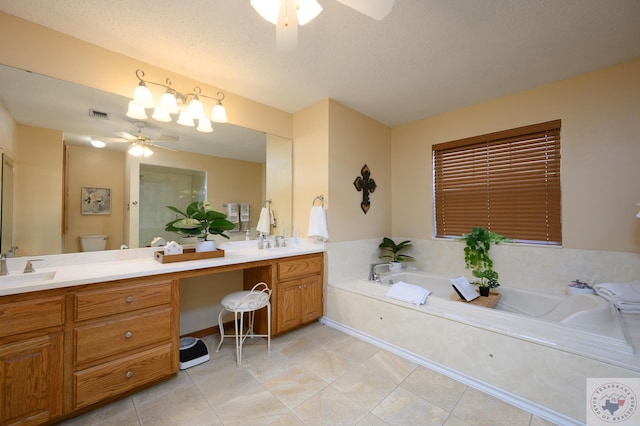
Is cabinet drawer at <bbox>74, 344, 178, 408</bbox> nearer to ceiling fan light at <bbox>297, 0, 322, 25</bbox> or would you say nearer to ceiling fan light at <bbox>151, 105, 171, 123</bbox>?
ceiling fan light at <bbox>151, 105, 171, 123</bbox>

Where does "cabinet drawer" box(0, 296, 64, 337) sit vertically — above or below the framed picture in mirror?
below

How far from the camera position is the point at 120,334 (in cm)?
154

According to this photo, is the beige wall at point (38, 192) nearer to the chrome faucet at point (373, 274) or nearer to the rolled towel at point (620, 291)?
the chrome faucet at point (373, 274)

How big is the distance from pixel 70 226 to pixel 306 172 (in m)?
2.05

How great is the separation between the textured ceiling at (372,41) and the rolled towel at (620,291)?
1814mm

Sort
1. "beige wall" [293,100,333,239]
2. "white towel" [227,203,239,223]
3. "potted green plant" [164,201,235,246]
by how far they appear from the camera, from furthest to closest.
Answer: "beige wall" [293,100,333,239]
"white towel" [227,203,239,223]
"potted green plant" [164,201,235,246]

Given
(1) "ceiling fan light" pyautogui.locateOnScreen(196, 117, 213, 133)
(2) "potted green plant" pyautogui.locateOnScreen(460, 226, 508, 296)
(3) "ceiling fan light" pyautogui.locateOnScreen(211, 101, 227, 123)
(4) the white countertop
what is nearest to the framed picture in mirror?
(4) the white countertop

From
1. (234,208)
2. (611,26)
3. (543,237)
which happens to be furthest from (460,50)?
(234,208)

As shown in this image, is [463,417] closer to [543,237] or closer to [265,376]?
[265,376]

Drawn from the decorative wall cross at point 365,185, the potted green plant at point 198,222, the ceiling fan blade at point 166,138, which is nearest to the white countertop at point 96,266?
the potted green plant at point 198,222

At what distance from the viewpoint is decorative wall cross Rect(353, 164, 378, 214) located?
306 centimetres

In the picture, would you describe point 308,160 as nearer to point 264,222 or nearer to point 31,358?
point 264,222

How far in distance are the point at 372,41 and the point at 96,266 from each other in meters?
2.54

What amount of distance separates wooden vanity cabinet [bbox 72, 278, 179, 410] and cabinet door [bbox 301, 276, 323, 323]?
1148mm
